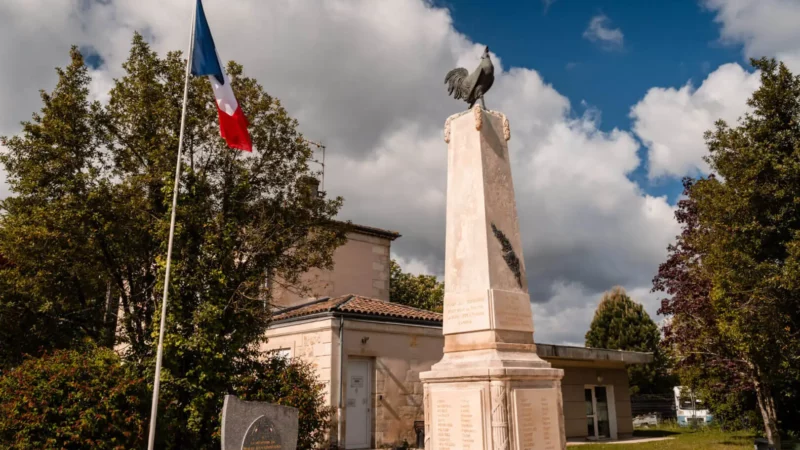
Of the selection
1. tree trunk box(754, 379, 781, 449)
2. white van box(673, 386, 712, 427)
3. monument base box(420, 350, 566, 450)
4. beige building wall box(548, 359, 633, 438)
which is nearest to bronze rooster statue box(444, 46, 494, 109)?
monument base box(420, 350, 566, 450)

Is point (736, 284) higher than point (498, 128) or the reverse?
the reverse

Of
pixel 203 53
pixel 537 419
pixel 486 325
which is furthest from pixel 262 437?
pixel 203 53

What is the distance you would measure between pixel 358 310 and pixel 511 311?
7.87 metres

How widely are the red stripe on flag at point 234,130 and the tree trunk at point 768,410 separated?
511 inches

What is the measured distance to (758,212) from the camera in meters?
13.4

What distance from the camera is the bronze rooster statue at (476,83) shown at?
29.8ft

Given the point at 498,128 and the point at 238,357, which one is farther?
the point at 238,357

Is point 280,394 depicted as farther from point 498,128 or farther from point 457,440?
point 498,128

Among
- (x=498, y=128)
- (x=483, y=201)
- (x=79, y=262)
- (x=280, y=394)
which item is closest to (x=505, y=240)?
(x=483, y=201)

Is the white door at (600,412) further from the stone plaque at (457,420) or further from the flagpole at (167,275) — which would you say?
the flagpole at (167,275)

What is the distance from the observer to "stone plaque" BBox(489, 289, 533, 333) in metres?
7.91

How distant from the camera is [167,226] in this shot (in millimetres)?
12023

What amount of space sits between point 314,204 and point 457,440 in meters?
7.68

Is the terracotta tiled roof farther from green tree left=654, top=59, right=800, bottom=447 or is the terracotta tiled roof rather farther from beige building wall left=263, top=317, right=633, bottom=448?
green tree left=654, top=59, right=800, bottom=447
